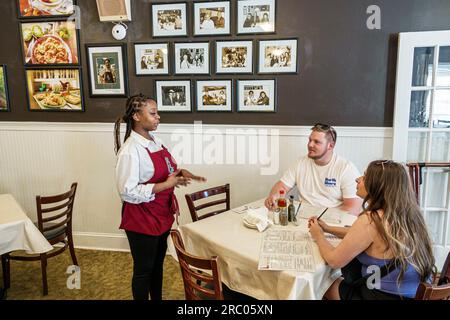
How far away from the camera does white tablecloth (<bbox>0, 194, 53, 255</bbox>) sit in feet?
7.23

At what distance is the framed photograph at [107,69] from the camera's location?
125 inches

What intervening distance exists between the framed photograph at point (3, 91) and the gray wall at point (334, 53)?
976 millimetres

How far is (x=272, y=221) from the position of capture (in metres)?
2.07

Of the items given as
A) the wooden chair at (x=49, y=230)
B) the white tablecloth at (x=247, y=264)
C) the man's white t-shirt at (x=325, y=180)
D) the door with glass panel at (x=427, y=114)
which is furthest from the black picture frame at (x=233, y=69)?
the wooden chair at (x=49, y=230)

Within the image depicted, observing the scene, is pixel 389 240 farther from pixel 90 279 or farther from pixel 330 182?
pixel 90 279

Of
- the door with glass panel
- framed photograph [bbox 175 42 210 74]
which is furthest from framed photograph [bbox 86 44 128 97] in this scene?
the door with glass panel

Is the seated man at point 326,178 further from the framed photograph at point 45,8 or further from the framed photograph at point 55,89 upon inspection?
the framed photograph at point 45,8

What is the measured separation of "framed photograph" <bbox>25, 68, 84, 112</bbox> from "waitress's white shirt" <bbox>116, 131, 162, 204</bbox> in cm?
164

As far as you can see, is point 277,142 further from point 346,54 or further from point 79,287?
point 79,287
